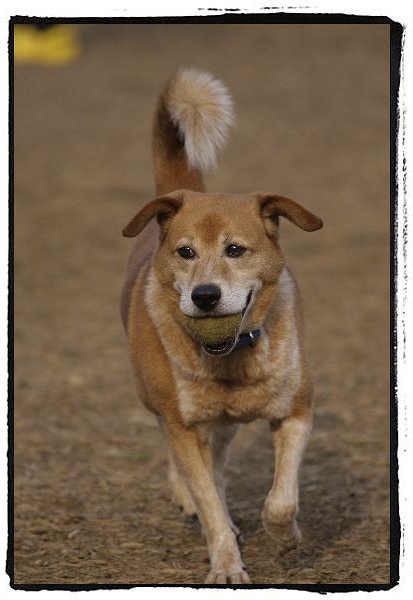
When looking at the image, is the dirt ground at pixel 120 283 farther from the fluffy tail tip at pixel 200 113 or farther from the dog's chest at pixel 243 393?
the fluffy tail tip at pixel 200 113

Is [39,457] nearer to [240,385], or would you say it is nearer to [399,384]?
[240,385]

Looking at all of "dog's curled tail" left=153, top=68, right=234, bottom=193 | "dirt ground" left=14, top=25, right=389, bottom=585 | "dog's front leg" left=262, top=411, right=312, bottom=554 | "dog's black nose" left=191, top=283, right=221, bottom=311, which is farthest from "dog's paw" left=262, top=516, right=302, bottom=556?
"dog's curled tail" left=153, top=68, right=234, bottom=193

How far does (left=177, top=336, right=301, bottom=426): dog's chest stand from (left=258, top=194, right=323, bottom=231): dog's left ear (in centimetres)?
55

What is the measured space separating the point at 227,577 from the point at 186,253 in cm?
128

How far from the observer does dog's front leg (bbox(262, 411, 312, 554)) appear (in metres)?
4.46

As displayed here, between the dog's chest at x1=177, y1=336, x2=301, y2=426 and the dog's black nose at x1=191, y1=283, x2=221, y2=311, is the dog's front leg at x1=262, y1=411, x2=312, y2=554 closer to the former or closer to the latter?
the dog's chest at x1=177, y1=336, x2=301, y2=426

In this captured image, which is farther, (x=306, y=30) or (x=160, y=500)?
(x=306, y=30)

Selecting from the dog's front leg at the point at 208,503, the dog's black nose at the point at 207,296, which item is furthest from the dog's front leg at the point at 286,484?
the dog's black nose at the point at 207,296

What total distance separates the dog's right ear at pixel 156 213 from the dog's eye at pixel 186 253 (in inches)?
7.2

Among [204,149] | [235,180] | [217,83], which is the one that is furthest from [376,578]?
[235,180]

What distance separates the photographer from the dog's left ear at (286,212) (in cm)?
441

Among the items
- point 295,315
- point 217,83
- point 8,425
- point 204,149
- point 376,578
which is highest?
point 217,83

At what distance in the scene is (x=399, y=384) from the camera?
431 centimetres
